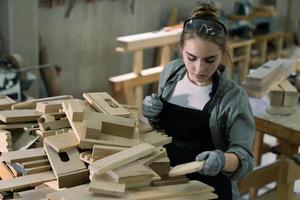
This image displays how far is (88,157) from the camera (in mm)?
1761

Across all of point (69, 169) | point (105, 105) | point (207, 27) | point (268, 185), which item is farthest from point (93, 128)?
point (268, 185)

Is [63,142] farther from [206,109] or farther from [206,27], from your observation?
[206,27]

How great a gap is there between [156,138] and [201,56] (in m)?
0.38

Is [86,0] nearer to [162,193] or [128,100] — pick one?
[128,100]

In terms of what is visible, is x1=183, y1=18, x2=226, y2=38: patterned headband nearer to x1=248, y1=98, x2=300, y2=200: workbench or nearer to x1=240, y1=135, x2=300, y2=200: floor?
x1=248, y1=98, x2=300, y2=200: workbench

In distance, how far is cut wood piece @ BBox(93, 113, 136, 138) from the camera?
1864 mm

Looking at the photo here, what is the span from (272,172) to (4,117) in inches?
63.6

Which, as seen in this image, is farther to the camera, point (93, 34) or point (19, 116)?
point (93, 34)

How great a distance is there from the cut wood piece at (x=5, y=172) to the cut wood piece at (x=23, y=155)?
0.06 m

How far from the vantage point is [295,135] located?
8.38 ft

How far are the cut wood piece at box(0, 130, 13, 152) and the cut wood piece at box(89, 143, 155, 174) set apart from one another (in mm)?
548

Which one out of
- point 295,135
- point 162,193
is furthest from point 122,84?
point 162,193

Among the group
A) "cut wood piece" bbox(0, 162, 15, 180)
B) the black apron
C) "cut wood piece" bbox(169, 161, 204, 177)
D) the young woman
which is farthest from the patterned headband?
"cut wood piece" bbox(0, 162, 15, 180)

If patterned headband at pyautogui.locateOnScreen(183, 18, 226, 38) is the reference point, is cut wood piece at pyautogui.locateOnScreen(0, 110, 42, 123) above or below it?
below
